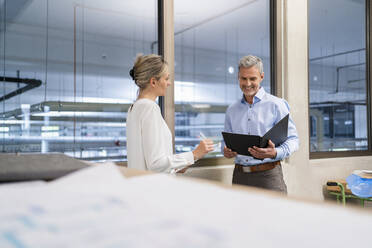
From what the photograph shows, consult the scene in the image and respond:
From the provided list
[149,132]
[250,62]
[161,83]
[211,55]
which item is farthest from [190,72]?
[149,132]

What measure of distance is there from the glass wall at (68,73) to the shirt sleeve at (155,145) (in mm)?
1009

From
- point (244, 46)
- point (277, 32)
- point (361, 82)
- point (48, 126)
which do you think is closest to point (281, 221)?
point (48, 126)

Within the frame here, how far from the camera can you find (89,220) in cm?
34

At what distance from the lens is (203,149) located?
75.4 inches

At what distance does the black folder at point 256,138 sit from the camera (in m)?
2.12

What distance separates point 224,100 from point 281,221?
12.5ft

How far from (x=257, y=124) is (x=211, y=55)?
1.85 metres

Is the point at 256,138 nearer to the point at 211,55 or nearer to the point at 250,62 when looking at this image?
the point at 250,62

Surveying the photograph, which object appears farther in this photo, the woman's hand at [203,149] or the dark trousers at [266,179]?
the dark trousers at [266,179]

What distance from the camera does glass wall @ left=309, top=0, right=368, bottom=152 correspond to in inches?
147

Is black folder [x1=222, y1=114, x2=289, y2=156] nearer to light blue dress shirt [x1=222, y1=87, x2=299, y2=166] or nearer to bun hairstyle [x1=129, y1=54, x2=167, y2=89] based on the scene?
light blue dress shirt [x1=222, y1=87, x2=299, y2=166]

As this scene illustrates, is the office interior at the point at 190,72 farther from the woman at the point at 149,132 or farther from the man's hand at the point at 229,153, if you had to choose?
the woman at the point at 149,132

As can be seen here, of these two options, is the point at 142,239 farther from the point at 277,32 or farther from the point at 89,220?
the point at 277,32

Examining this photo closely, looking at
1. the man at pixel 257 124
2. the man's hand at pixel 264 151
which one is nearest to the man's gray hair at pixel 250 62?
the man at pixel 257 124
